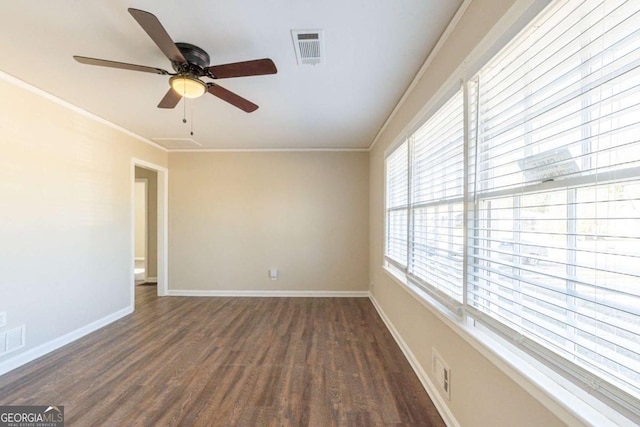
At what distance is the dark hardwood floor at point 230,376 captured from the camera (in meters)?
1.80

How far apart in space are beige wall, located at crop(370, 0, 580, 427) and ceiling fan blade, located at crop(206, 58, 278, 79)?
1126 mm

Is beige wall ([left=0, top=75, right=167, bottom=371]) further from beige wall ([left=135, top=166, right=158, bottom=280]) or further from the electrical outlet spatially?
the electrical outlet

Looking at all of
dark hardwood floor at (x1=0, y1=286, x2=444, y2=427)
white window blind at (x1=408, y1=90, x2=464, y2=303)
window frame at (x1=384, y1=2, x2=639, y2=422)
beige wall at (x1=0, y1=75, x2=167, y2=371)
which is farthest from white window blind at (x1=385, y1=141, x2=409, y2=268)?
beige wall at (x1=0, y1=75, x2=167, y2=371)

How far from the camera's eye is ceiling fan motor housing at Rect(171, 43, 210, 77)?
1.82 m

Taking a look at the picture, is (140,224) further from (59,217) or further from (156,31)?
(156,31)

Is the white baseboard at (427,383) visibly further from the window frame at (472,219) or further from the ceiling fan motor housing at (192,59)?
the ceiling fan motor housing at (192,59)

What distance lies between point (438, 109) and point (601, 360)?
5.20ft

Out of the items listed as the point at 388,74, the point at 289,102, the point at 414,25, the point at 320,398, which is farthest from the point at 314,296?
the point at 414,25

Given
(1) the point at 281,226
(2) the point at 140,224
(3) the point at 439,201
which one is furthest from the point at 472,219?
(2) the point at 140,224

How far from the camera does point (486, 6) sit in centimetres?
133

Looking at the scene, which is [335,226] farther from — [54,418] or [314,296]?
[54,418]

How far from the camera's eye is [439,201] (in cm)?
191

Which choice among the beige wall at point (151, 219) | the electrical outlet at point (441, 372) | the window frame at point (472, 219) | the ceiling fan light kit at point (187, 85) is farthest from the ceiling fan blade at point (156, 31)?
the beige wall at point (151, 219)

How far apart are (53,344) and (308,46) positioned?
368 centimetres
